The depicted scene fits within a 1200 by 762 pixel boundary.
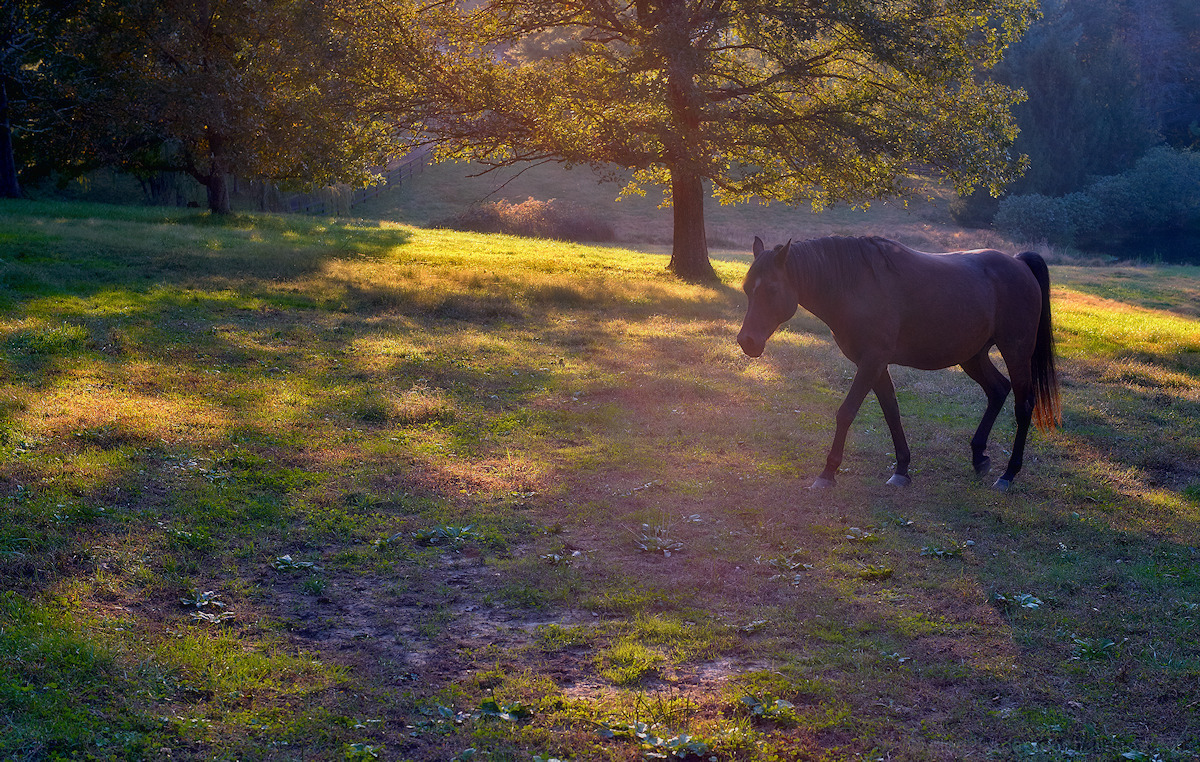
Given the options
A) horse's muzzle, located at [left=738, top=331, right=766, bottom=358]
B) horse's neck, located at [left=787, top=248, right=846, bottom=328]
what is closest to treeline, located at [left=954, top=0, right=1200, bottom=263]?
horse's neck, located at [left=787, top=248, right=846, bottom=328]

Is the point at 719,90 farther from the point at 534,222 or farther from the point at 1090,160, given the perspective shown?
the point at 1090,160

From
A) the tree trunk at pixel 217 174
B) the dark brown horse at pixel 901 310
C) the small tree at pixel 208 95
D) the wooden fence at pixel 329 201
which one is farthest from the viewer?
the wooden fence at pixel 329 201

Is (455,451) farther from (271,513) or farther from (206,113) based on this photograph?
(206,113)

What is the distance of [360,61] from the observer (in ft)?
65.0

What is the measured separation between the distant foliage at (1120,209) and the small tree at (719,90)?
1284 inches

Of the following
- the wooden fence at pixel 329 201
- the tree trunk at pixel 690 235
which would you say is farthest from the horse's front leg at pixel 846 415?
the wooden fence at pixel 329 201

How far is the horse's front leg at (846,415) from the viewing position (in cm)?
816

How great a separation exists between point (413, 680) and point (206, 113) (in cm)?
2671

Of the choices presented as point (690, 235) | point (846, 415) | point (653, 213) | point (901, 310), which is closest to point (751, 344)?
point (846, 415)

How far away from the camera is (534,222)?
4281 centimetres

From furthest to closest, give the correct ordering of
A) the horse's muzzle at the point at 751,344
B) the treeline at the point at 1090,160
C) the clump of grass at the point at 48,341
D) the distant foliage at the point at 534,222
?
the treeline at the point at 1090,160, the distant foliage at the point at 534,222, the clump of grass at the point at 48,341, the horse's muzzle at the point at 751,344

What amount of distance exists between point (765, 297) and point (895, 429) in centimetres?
199

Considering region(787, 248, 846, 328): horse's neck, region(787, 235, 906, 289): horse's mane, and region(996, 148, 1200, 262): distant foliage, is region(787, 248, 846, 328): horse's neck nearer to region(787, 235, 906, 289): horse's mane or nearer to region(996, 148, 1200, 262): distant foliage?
region(787, 235, 906, 289): horse's mane

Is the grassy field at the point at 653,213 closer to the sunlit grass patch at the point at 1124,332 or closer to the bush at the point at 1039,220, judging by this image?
the bush at the point at 1039,220
